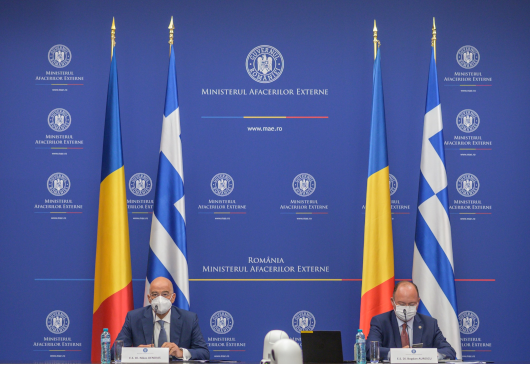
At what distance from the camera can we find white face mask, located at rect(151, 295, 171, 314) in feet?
12.0

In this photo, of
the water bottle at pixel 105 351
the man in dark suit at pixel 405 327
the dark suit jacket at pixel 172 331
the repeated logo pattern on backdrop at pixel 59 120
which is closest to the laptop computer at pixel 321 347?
the man in dark suit at pixel 405 327

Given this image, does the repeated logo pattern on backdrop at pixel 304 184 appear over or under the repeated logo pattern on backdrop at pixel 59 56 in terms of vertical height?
under

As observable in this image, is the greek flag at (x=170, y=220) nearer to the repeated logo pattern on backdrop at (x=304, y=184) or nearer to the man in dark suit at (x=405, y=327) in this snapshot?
the repeated logo pattern on backdrop at (x=304, y=184)

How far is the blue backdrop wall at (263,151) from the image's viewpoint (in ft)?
14.8

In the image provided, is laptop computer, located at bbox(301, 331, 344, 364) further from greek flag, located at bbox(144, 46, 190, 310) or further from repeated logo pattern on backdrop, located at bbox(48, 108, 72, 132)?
repeated logo pattern on backdrop, located at bbox(48, 108, 72, 132)

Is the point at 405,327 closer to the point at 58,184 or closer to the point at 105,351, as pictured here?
the point at 105,351

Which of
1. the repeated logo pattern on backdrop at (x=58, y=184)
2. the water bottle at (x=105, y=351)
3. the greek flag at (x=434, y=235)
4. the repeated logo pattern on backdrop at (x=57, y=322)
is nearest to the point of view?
the water bottle at (x=105, y=351)

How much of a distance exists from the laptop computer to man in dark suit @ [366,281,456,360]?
2.57 feet

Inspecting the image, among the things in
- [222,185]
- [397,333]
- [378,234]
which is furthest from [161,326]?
[378,234]

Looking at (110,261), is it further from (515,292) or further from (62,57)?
(515,292)

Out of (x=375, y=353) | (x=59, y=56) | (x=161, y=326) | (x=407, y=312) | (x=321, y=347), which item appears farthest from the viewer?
(x=59, y=56)

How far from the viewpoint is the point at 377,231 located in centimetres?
425

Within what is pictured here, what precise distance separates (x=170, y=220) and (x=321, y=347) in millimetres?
1861

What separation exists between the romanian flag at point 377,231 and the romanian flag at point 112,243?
80.6 inches
